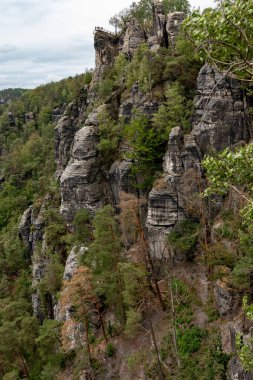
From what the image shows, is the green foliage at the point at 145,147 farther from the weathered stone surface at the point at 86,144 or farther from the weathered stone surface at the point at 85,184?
the weathered stone surface at the point at 85,184

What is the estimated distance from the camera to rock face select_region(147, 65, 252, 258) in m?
27.0

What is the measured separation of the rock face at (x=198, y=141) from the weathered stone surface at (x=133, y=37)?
837 inches

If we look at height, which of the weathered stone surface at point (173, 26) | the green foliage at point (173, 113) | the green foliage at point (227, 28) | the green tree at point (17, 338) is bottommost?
the green tree at point (17, 338)

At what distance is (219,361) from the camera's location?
18984 mm

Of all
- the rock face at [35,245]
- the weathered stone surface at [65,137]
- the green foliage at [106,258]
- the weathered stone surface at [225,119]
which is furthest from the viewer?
the weathered stone surface at [65,137]

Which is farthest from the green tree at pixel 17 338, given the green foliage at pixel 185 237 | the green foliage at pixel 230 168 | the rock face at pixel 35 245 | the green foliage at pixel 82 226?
the green foliage at pixel 230 168

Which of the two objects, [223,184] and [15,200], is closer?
[223,184]

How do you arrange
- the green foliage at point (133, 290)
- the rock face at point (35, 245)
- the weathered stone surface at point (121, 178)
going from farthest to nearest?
the rock face at point (35, 245) → the weathered stone surface at point (121, 178) → the green foliage at point (133, 290)

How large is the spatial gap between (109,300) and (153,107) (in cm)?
1735

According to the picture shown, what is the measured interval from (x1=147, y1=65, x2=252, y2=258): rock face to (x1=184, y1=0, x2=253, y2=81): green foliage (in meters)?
20.0

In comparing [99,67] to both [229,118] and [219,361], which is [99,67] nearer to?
[229,118]

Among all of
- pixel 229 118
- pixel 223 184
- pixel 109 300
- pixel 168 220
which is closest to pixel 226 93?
pixel 229 118

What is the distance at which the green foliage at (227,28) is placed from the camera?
615 centimetres

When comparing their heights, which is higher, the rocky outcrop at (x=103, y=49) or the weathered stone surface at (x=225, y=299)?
the rocky outcrop at (x=103, y=49)
